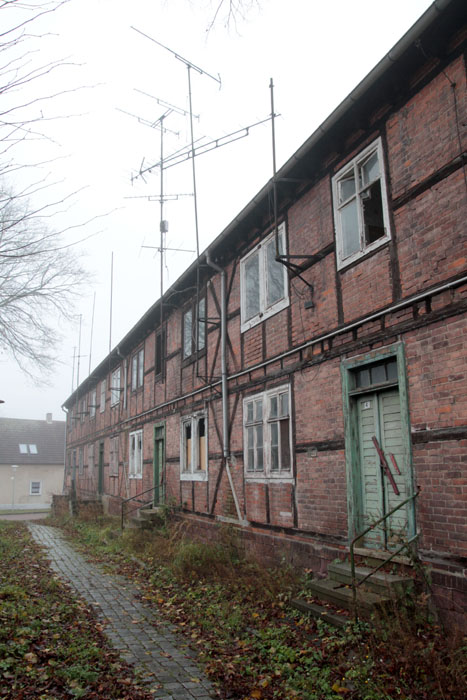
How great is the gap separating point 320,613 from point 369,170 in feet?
18.3

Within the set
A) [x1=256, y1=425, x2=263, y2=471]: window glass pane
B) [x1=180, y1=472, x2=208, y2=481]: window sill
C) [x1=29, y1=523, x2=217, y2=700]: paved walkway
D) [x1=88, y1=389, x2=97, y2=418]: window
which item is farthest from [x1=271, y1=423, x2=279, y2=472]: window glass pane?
[x1=88, y1=389, x2=97, y2=418]: window

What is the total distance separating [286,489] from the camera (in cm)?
866

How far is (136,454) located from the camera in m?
18.2

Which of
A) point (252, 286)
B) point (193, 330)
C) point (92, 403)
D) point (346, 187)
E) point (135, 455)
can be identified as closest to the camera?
point (346, 187)

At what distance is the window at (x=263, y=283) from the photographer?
9.45m

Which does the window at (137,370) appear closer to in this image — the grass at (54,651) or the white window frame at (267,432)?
the white window frame at (267,432)

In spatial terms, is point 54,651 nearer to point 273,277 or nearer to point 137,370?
point 273,277

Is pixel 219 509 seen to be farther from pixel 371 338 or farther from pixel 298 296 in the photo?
pixel 371 338

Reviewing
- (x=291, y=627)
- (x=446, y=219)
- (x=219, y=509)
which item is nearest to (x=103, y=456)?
(x=219, y=509)

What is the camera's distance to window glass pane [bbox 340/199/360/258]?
7.59m

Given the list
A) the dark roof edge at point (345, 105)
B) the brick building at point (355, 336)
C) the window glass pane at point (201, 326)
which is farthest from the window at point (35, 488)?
the dark roof edge at point (345, 105)

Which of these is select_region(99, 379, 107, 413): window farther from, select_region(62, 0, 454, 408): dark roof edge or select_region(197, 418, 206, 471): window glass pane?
select_region(62, 0, 454, 408): dark roof edge

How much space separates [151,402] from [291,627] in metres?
11.2

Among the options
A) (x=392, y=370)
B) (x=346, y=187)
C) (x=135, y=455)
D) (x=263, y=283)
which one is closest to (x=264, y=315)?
(x=263, y=283)
